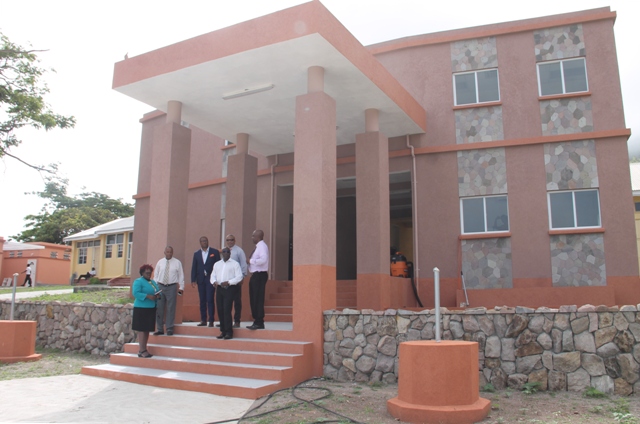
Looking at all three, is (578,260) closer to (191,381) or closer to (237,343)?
(237,343)

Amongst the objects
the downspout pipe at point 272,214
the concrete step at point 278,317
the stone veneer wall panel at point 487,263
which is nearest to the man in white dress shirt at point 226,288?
the concrete step at point 278,317

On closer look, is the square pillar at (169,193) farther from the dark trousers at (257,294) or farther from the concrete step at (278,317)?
the dark trousers at (257,294)

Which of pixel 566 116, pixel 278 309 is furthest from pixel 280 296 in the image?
pixel 566 116

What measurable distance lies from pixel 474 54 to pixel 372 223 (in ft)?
18.5

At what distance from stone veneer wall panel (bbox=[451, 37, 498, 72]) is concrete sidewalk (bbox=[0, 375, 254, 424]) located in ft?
33.7

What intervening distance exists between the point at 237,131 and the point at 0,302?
914 cm

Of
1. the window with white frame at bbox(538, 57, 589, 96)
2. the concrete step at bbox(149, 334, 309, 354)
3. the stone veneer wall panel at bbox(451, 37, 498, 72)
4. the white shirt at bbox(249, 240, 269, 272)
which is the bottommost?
the concrete step at bbox(149, 334, 309, 354)

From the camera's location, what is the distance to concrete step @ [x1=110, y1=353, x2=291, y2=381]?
8.23 m

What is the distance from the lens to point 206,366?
8750 millimetres

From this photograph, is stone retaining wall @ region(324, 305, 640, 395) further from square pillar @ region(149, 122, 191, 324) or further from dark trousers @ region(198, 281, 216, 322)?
square pillar @ region(149, 122, 191, 324)

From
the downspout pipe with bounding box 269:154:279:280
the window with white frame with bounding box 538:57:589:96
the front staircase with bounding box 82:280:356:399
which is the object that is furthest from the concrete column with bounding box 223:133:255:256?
the window with white frame with bounding box 538:57:589:96

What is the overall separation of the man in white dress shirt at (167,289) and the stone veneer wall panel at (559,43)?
9865mm

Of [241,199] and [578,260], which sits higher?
[241,199]

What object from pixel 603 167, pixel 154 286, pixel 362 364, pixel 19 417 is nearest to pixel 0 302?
pixel 154 286
